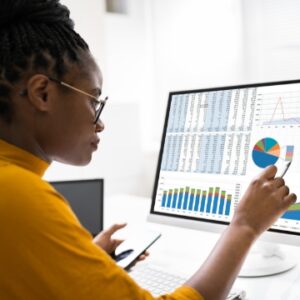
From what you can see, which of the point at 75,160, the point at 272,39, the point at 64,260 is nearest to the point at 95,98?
the point at 75,160

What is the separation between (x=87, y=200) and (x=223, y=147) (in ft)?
1.57

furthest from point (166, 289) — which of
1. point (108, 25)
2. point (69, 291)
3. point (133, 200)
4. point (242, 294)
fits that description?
point (108, 25)

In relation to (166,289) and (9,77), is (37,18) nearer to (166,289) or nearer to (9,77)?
(9,77)

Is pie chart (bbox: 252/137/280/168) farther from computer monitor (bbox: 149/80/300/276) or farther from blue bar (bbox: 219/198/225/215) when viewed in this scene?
blue bar (bbox: 219/198/225/215)

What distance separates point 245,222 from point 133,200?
122cm

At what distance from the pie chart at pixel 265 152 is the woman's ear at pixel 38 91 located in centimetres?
53

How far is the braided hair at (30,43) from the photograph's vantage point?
0.60 metres

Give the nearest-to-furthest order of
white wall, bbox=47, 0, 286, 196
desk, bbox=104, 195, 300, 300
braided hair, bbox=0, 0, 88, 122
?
braided hair, bbox=0, 0, 88, 122
desk, bbox=104, 195, 300, 300
white wall, bbox=47, 0, 286, 196

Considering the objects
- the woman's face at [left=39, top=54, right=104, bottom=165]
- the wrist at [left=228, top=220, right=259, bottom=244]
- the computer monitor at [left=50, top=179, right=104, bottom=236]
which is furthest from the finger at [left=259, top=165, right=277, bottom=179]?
the computer monitor at [left=50, top=179, right=104, bottom=236]

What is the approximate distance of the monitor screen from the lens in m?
0.91

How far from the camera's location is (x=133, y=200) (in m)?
1.89

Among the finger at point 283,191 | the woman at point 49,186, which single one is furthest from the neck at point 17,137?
the finger at point 283,191

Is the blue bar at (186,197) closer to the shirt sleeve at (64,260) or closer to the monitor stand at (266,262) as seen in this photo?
the monitor stand at (266,262)

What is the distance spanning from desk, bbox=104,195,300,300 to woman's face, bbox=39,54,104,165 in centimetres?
42
